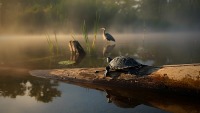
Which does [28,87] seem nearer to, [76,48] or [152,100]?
[152,100]

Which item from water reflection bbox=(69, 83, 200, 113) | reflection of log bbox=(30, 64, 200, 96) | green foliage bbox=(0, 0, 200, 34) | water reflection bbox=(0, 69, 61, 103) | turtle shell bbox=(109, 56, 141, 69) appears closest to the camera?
water reflection bbox=(69, 83, 200, 113)

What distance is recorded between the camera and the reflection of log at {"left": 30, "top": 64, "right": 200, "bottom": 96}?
22.7 feet

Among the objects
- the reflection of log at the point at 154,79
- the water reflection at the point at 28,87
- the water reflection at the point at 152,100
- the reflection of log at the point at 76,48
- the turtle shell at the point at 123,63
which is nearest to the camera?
the water reflection at the point at 152,100

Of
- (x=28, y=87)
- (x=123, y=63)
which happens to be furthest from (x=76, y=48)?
(x=123, y=63)

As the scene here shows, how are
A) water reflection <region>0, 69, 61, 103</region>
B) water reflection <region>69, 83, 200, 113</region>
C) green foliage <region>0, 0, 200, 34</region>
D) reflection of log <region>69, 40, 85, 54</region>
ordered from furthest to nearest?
green foliage <region>0, 0, 200, 34</region> → reflection of log <region>69, 40, 85, 54</region> → water reflection <region>0, 69, 61, 103</region> → water reflection <region>69, 83, 200, 113</region>

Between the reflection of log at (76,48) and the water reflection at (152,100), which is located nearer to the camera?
the water reflection at (152,100)

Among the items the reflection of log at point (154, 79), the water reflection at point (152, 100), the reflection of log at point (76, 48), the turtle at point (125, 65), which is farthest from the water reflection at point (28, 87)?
the reflection of log at point (76, 48)

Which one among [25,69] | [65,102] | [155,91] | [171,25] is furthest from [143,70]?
[171,25]

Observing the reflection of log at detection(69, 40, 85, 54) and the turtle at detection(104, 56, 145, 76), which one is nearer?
the turtle at detection(104, 56, 145, 76)

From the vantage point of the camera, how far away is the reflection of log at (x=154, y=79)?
22.7 ft

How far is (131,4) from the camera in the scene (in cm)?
7356

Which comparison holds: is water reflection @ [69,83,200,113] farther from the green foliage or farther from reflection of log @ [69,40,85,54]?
the green foliage

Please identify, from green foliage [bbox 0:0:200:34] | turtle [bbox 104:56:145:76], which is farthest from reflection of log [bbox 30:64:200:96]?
green foliage [bbox 0:0:200:34]

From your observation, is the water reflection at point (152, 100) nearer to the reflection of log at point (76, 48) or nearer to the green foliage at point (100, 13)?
the reflection of log at point (76, 48)
